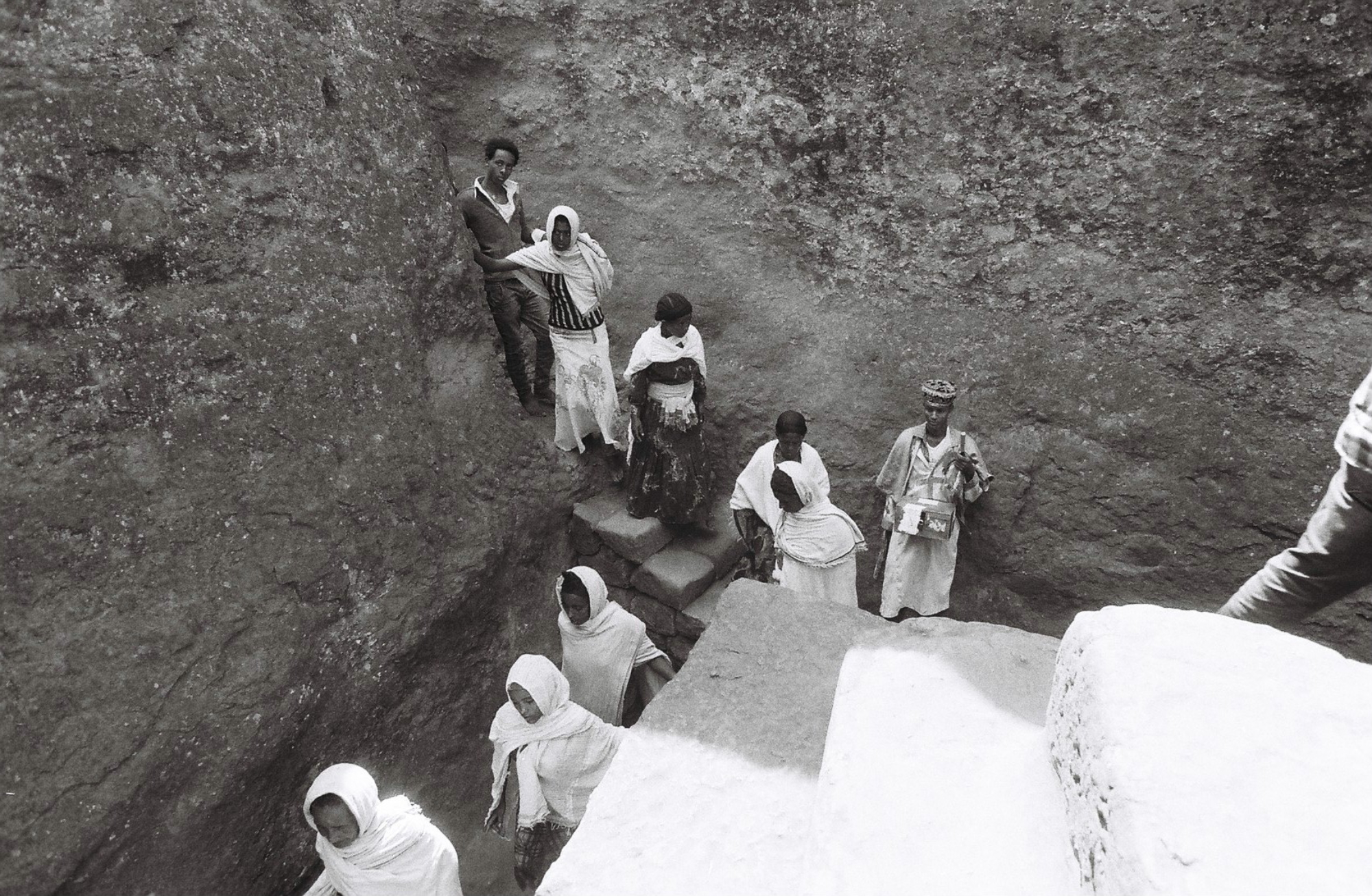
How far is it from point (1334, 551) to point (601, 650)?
127 inches

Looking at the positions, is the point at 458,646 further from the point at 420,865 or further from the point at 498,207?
the point at 498,207

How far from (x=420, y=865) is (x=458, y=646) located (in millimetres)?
1676

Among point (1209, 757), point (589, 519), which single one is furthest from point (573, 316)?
point (1209, 757)

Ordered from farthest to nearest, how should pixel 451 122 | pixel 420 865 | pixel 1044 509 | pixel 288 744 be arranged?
pixel 451 122
pixel 1044 509
pixel 288 744
pixel 420 865

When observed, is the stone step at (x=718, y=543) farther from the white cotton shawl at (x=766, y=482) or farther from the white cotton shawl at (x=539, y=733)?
the white cotton shawl at (x=539, y=733)

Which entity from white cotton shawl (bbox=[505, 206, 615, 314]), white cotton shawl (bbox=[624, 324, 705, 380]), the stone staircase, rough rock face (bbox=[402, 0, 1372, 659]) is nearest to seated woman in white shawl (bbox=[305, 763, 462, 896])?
the stone staircase

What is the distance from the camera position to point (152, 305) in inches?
154

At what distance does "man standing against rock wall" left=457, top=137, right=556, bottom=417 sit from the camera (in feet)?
18.9

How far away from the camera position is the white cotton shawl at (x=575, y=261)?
5258mm

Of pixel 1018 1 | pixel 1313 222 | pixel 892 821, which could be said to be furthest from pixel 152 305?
pixel 1313 222

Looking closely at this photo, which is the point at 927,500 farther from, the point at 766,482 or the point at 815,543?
the point at 766,482

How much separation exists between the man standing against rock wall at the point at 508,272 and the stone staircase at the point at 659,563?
0.96 metres

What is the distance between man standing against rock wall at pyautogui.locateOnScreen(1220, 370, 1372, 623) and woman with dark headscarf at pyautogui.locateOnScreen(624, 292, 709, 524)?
3.36 metres

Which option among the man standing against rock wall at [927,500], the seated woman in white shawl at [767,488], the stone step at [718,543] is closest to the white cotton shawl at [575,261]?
the seated woman in white shawl at [767,488]
